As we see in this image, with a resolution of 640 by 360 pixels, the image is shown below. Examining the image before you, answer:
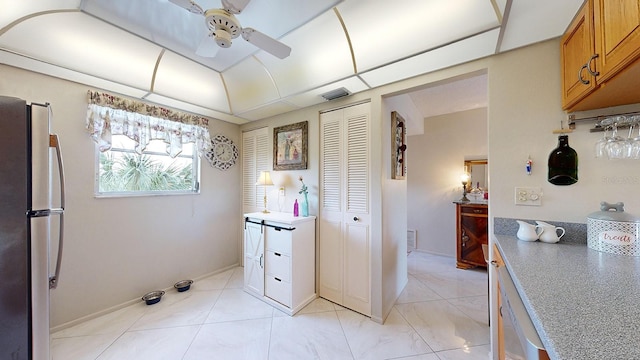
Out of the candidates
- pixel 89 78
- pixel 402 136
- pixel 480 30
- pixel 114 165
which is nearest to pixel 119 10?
pixel 89 78

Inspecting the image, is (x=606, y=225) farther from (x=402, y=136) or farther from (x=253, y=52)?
(x=253, y=52)

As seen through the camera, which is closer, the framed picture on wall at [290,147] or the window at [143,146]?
the window at [143,146]

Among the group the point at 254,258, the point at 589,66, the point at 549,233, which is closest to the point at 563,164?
the point at 549,233

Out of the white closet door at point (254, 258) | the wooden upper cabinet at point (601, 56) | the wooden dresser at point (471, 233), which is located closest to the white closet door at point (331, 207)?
the white closet door at point (254, 258)

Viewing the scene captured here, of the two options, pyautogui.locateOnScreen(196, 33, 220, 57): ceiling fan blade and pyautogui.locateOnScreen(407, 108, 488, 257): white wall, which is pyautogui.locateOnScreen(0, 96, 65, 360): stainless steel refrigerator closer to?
pyautogui.locateOnScreen(196, 33, 220, 57): ceiling fan blade

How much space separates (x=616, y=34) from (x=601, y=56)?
12 centimetres

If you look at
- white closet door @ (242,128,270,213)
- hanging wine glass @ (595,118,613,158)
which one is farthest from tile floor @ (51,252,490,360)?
hanging wine glass @ (595,118,613,158)

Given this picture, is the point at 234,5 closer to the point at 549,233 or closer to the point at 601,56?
the point at 601,56

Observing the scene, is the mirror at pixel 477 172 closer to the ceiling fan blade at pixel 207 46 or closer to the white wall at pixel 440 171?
the white wall at pixel 440 171

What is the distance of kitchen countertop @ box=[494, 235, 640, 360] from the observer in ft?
1.56

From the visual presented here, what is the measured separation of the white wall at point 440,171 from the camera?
3721 millimetres

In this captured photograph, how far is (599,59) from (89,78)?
3.54 meters

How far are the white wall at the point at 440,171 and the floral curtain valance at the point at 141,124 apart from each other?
146 inches

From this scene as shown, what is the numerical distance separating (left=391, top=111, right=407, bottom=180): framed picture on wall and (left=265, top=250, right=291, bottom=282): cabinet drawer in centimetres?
145
